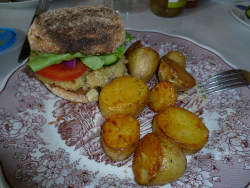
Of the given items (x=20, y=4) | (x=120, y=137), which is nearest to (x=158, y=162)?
(x=120, y=137)

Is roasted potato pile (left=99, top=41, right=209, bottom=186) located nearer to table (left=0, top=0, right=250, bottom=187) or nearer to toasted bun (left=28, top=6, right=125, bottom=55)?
toasted bun (left=28, top=6, right=125, bottom=55)

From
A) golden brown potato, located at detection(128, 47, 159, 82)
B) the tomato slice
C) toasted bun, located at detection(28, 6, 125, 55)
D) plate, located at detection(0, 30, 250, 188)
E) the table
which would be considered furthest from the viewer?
the table

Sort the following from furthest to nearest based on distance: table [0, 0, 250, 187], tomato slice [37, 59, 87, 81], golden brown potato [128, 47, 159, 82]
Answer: table [0, 0, 250, 187], golden brown potato [128, 47, 159, 82], tomato slice [37, 59, 87, 81]

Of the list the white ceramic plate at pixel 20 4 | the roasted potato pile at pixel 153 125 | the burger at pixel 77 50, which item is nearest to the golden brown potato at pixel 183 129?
the roasted potato pile at pixel 153 125

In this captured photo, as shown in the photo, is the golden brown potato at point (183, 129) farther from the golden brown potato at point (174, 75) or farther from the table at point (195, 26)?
the table at point (195, 26)

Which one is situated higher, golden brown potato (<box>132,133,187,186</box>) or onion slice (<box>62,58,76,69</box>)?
onion slice (<box>62,58,76,69</box>)

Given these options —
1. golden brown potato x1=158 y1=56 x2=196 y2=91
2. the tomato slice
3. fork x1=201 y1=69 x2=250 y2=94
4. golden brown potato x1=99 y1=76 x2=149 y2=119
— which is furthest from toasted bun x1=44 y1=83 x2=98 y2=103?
fork x1=201 y1=69 x2=250 y2=94

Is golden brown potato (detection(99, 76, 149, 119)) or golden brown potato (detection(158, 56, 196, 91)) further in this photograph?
golden brown potato (detection(158, 56, 196, 91))

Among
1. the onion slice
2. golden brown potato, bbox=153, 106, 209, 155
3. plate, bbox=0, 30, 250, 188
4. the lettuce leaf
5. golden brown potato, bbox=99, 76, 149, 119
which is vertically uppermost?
the lettuce leaf
